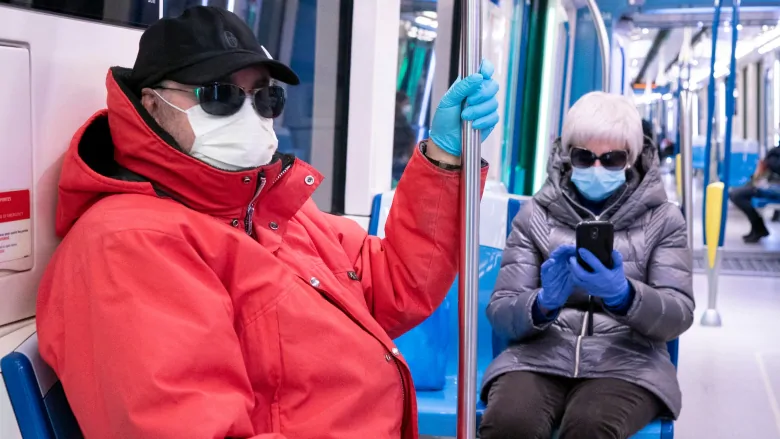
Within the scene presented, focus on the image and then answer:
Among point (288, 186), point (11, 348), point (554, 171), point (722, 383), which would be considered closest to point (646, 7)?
point (722, 383)

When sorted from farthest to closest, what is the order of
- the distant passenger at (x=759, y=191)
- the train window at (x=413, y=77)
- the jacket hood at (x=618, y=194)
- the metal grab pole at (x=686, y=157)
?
the distant passenger at (x=759, y=191), the metal grab pole at (x=686, y=157), the train window at (x=413, y=77), the jacket hood at (x=618, y=194)

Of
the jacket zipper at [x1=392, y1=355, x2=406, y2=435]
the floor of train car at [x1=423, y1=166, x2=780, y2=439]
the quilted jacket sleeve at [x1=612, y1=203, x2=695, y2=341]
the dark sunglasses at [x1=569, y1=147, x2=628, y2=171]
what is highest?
the dark sunglasses at [x1=569, y1=147, x2=628, y2=171]

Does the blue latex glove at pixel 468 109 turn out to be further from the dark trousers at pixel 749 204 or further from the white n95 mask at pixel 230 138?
the dark trousers at pixel 749 204

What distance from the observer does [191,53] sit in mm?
1448

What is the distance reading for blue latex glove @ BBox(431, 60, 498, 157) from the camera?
1461 mm

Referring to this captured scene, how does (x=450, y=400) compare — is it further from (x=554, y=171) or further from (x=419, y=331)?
(x=554, y=171)

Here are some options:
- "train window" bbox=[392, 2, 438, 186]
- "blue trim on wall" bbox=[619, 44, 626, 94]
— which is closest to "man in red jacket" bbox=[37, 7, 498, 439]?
"train window" bbox=[392, 2, 438, 186]

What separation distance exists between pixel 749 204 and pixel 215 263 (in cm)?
942

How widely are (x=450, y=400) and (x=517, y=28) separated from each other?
4.05m

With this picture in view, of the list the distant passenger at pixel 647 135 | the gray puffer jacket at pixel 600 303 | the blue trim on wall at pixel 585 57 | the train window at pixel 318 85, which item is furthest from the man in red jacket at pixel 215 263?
the blue trim on wall at pixel 585 57

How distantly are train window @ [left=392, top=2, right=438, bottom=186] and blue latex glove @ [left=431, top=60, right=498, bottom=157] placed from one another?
179 centimetres

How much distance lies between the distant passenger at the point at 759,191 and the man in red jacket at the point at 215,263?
868cm

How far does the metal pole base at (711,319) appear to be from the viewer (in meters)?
5.64

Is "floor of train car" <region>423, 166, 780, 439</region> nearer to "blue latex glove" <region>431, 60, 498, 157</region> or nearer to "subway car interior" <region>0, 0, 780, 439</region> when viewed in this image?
"subway car interior" <region>0, 0, 780, 439</region>
